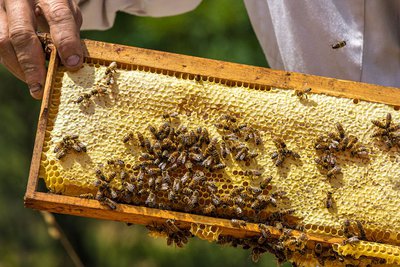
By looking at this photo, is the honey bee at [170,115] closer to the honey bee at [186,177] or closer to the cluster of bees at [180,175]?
the cluster of bees at [180,175]

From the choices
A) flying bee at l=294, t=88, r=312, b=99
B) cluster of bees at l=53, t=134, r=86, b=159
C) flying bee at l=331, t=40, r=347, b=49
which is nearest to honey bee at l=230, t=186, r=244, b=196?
flying bee at l=294, t=88, r=312, b=99

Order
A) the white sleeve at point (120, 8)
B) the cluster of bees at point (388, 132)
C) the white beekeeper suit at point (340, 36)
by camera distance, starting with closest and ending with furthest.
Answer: the cluster of bees at point (388, 132) < the white beekeeper suit at point (340, 36) < the white sleeve at point (120, 8)

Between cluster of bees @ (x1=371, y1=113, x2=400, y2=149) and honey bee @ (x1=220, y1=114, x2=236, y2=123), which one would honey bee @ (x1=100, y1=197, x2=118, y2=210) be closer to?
honey bee @ (x1=220, y1=114, x2=236, y2=123)

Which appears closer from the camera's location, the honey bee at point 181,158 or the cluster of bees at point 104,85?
the honey bee at point 181,158

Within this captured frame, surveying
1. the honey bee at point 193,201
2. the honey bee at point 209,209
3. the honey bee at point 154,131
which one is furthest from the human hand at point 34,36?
the honey bee at point 209,209

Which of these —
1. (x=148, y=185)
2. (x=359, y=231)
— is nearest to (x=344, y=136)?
(x=359, y=231)

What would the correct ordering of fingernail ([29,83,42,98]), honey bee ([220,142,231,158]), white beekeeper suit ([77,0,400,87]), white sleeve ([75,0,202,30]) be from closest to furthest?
1. honey bee ([220,142,231,158])
2. fingernail ([29,83,42,98])
3. white beekeeper suit ([77,0,400,87])
4. white sleeve ([75,0,202,30])
